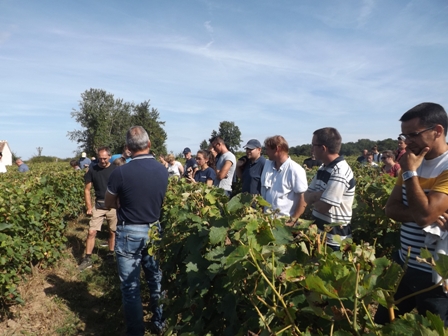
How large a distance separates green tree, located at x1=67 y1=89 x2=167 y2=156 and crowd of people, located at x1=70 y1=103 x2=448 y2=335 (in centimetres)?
5738

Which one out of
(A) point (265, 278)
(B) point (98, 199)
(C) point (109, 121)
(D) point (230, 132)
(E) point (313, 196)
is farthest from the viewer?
(D) point (230, 132)

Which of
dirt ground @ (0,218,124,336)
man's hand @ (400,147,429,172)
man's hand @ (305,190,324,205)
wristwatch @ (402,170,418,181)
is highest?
man's hand @ (400,147,429,172)

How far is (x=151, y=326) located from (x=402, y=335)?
3.29 m

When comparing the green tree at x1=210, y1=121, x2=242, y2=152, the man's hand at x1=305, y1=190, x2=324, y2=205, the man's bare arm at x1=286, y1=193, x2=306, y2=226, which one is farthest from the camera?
the green tree at x1=210, y1=121, x2=242, y2=152

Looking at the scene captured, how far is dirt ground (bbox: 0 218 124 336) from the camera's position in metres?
3.83

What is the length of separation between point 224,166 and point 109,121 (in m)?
59.5

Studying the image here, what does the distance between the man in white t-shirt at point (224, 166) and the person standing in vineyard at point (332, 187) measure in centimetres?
269

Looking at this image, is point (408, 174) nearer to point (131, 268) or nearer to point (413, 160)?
point (413, 160)

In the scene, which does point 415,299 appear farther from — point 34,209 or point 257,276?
point 34,209

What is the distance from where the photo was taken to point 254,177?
4.98 m

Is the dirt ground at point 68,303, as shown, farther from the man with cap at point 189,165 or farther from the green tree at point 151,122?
the green tree at point 151,122

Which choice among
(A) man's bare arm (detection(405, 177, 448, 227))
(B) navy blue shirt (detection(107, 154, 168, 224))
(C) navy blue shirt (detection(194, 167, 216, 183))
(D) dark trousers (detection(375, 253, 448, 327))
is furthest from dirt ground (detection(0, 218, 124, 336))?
(A) man's bare arm (detection(405, 177, 448, 227))

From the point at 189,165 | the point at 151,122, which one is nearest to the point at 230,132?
the point at 151,122

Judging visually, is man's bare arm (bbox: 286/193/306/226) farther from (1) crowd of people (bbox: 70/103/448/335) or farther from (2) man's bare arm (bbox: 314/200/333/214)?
(2) man's bare arm (bbox: 314/200/333/214)
